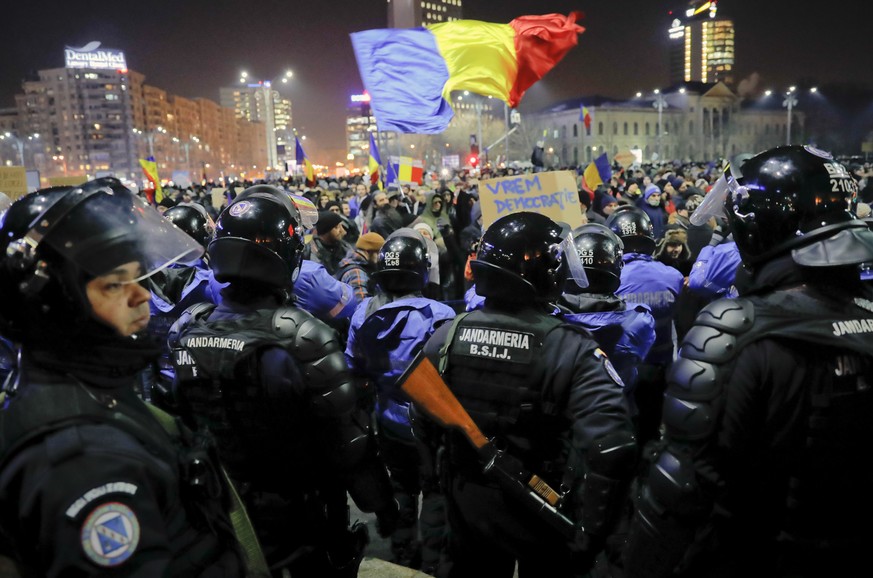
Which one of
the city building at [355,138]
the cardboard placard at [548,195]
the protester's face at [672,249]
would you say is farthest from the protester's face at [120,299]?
the city building at [355,138]

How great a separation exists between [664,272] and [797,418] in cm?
333

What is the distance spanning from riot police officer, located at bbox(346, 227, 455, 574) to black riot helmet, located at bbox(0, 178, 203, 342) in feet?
8.79

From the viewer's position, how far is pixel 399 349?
4449 millimetres

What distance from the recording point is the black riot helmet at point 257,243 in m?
3.19

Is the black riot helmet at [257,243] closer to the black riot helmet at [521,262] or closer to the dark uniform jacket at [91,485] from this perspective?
the black riot helmet at [521,262]

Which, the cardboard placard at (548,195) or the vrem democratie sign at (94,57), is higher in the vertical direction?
the vrem democratie sign at (94,57)

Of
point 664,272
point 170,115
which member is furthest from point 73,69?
point 664,272

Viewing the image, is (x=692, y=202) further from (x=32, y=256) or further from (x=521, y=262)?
(x=32, y=256)

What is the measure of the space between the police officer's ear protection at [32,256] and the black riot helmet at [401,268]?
3091mm

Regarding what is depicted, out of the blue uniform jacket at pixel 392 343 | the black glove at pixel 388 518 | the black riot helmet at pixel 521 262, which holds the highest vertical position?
the black riot helmet at pixel 521 262

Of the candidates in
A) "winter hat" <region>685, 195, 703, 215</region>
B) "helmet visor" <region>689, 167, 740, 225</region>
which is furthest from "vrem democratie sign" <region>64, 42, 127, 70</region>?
"helmet visor" <region>689, 167, 740, 225</region>

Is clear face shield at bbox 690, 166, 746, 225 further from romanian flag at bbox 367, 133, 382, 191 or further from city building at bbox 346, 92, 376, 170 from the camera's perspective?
city building at bbox 346, 92, 376, 170

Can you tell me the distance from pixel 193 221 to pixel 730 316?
4769mm

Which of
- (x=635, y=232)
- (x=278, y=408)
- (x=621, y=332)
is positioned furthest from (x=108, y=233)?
(x=635, y=232)
